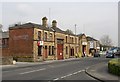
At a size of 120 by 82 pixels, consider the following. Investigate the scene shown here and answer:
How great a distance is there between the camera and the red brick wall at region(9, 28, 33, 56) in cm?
5350

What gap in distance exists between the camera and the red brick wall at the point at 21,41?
176 feet

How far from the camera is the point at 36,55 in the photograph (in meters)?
53.5

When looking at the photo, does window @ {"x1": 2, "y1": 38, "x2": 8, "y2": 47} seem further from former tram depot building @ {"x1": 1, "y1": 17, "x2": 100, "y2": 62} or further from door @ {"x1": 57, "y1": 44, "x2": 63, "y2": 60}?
door @ {"x1": 57, "y1": 44, "x2": 63, "y2": 60}

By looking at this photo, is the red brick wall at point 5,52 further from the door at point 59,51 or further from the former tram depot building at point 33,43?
the door at point 59,51

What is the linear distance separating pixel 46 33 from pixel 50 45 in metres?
3.08

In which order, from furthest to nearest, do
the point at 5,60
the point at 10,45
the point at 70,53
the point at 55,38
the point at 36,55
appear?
the point at 70,53, the point at 55,38, the point at 10,45, the point at 36,55, the point at 5,60

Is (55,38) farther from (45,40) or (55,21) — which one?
(55,21)

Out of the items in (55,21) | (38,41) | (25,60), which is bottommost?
(25,60)

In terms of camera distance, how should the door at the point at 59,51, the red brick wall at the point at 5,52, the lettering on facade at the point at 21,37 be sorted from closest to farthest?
the lettering on facade at the point at 21,37, the red brick wall at the point at 5,52, the door at the point at 59,51

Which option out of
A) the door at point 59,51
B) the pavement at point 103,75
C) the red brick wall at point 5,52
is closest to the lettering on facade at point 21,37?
the red brick wall at point 5,52

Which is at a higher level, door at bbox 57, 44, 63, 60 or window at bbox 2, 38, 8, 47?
window at bbox 2, 38, 8, 47

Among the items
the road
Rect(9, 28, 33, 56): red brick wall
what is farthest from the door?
the road

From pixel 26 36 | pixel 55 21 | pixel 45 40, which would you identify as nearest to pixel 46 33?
pixel 45 40

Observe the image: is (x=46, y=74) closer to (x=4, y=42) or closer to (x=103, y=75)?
(x=103, y=75)
